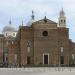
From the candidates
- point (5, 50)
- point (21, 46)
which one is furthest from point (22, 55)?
point (5, 50)

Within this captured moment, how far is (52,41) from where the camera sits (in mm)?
92750

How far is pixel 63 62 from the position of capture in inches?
3607

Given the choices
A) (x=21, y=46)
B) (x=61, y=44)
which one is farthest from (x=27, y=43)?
(x=61, y=44)

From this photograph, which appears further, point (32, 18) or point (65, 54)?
point (32, 18)

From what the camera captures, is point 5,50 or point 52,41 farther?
point 5,50

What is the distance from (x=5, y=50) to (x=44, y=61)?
2747 cm

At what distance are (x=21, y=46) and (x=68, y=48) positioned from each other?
12337 millimetres

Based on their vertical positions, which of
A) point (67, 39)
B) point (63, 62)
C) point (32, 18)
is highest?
point (32, 18)

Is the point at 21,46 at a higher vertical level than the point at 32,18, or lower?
lower

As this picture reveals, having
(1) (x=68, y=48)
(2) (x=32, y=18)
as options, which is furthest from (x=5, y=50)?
(1) (x=68, y=48)

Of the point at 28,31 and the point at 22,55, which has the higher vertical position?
the point at 28,31

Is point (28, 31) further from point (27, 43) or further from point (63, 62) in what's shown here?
point (63, 62)

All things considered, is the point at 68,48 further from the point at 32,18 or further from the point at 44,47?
the point at 32,18

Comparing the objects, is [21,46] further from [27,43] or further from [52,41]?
[52,41]
